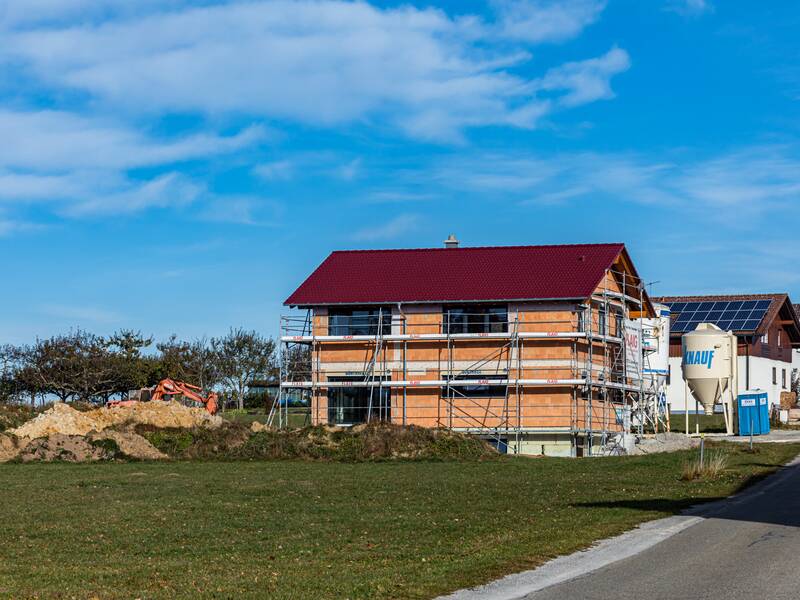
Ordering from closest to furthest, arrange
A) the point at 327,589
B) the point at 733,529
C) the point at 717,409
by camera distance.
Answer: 1. the point at 327,589
2. the point at 733,529
3. the point at 717,409

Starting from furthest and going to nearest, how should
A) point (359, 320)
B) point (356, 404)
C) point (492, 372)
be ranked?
point (359, 320) < point (356, 404) < point (492, 372)

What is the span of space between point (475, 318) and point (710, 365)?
1581 cm

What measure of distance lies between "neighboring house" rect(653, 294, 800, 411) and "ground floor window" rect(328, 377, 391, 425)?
31.6m

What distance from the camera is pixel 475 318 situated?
5200cm

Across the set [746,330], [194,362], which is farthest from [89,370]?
[746,330]

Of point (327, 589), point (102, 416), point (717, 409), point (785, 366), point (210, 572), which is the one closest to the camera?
point (327, 589)

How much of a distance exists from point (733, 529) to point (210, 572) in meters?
8.78

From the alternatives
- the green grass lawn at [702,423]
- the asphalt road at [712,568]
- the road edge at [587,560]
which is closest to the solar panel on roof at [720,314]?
the green grass lawn at [702,423]

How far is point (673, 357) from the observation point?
261 ft

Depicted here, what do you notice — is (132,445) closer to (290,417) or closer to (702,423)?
(290,417)

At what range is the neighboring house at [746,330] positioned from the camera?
76.6 m

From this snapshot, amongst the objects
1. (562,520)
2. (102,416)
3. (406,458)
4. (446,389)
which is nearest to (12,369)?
(102,416)

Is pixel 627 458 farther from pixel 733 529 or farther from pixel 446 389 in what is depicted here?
pixel 733 529

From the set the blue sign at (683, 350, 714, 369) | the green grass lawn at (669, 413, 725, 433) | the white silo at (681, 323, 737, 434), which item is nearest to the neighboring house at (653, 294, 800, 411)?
the green grass lawn at (669, 413, 725, 433)
